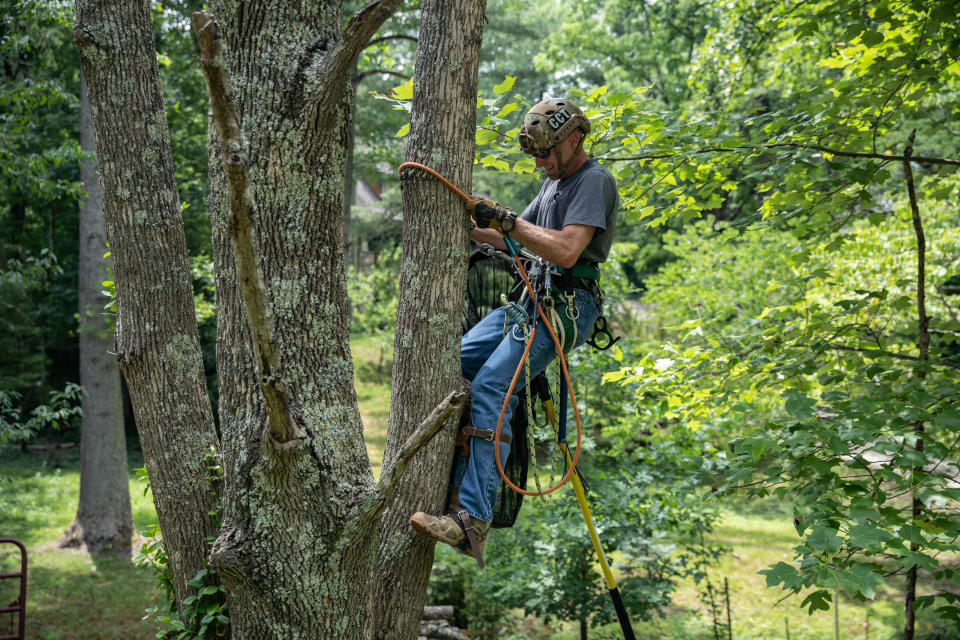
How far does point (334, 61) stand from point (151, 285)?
1.21 m

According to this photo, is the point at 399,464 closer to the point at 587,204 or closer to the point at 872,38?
the point at 587,204

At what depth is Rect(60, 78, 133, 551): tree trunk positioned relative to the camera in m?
9.80

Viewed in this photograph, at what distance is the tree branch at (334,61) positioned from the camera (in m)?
1.88

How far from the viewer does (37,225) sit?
15.3 metres

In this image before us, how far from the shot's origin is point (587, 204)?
10.0 feet

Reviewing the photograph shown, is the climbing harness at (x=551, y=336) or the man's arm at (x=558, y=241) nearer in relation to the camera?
the climbing harness at (x=551, y=336)

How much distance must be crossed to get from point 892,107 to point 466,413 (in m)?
3.52

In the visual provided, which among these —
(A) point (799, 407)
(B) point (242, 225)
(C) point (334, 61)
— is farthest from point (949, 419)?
(B) point (242, 225)

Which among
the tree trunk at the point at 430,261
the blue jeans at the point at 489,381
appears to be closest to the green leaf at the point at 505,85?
the tree trunk at the point at 430,261

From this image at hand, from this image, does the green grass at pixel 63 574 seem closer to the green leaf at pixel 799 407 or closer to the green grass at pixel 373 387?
the green leaf at pixel 799 407

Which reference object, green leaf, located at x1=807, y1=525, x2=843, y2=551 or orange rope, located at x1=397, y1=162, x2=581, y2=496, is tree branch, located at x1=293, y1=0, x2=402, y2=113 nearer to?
orange rope, located at x1=397, y1=162, x2=581, y2=496

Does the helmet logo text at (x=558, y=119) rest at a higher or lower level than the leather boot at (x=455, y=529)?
higher

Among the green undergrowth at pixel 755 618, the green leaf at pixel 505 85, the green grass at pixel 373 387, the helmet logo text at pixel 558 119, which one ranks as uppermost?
the green leaf at pixel 505 85

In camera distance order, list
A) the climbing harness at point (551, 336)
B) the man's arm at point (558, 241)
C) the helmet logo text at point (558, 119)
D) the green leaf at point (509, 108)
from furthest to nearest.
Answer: the green leaf at point (509, 108) < the helmet logo text at point (558, 119) < the man's arm at point (558, 241) < the climbing harness at point (551, 336)
